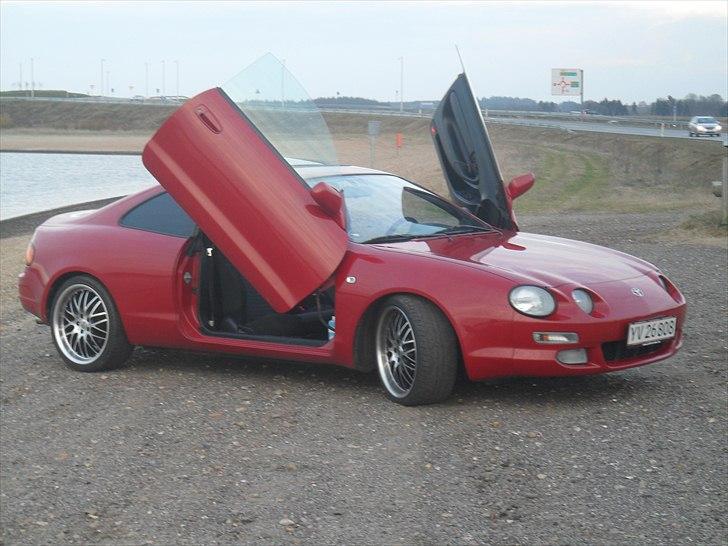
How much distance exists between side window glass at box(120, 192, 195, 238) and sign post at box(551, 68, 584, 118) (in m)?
91.3

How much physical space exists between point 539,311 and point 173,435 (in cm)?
201

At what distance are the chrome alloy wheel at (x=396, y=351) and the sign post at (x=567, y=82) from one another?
9216 centimetres

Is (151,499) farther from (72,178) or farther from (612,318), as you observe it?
(72,178)

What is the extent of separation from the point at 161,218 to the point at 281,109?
1.10 m

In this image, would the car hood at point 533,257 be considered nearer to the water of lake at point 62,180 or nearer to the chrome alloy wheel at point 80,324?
the chrome alloy wheel at point 80,324

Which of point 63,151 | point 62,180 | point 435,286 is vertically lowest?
point 63,151

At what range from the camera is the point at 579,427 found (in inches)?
225

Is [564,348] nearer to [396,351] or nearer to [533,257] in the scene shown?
[533,257]

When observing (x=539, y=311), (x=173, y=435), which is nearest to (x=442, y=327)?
(x=539, y=311)

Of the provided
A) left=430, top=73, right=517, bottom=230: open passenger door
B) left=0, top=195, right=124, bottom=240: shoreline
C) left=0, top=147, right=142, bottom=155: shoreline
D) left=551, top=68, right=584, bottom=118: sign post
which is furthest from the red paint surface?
left=551, top=68, right=584, bottom=118: sign post

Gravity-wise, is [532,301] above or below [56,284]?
above

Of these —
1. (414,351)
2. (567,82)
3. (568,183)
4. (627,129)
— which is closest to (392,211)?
(414,351)

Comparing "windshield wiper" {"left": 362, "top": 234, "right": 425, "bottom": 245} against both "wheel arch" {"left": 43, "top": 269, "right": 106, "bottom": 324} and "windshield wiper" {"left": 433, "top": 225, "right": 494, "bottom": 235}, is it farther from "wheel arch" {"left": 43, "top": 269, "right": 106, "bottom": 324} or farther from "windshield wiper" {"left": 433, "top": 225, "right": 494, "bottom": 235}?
"wheel arch" {"left": 43, "top": 269, "right": 106, "bottom": 324}

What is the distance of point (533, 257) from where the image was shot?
6.56 m
